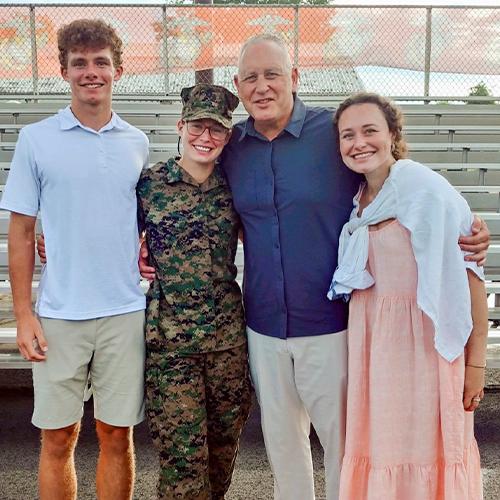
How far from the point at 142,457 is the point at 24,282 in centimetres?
117

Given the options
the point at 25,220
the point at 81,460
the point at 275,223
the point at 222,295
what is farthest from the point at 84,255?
the point at 81,460

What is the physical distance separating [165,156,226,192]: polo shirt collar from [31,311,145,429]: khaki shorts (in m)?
0.44

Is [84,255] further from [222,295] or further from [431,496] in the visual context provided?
[431,496]

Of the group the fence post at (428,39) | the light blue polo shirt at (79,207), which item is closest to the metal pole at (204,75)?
the fence post at (428,39)

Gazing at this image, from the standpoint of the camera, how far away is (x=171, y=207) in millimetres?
2225

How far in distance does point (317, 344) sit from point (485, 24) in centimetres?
585

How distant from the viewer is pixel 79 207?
2.17 m

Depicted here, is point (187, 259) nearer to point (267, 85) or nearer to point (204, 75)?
point (267, 85)

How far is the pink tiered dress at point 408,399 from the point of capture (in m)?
2.02

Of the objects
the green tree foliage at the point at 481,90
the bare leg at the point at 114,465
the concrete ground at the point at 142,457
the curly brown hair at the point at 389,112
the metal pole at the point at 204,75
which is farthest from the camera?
the green tree foliage at the point at 481,90

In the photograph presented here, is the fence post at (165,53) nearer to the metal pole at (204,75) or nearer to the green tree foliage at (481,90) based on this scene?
the metal pole at (204,75)

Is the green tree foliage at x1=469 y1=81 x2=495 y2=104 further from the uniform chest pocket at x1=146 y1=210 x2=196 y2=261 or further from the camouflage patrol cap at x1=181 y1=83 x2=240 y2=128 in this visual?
the uniform chest pocket at x1=146 y1=210 x2=196 y2=261

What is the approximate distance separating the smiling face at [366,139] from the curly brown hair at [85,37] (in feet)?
2.63

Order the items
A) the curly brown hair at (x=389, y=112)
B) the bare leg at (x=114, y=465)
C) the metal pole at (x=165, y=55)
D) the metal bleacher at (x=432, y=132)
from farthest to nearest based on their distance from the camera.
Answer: the metal pole at (x=165, y=55), the metal bleacher at (x=432, y=132), the bare leg at (x=114, y=465), the curly brown hair at (x=389, y=112)
